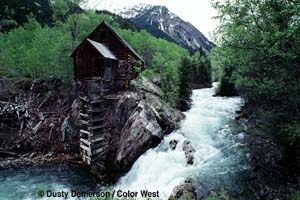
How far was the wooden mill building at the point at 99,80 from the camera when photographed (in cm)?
1827

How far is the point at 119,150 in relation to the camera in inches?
676

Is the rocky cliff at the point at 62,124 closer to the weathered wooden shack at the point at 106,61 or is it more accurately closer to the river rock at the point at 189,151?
the weathered wooden shack at the point at 106,61

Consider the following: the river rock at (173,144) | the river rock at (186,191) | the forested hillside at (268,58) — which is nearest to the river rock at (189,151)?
the river rock at (173,144)

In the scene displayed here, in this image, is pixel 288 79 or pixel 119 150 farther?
pixel 119 150

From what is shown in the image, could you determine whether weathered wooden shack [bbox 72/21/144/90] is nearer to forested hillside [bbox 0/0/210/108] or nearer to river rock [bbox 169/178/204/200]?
forested hillside [bbox 0/0/210/108]

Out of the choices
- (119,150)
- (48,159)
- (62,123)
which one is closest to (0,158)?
(48,159)

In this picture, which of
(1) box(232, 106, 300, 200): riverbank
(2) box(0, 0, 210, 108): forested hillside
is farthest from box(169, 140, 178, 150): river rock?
(2) box(0, 0, 210, 108): forested hillside

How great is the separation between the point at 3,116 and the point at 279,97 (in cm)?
2198

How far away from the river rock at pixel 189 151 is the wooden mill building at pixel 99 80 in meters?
5.92

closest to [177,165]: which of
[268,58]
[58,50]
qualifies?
[268,58]

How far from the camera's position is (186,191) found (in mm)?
11008

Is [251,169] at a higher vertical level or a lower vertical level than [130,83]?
lower

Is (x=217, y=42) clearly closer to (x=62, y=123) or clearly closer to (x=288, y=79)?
(x=288, y=79)

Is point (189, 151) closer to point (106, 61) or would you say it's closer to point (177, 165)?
point (177, 165)
